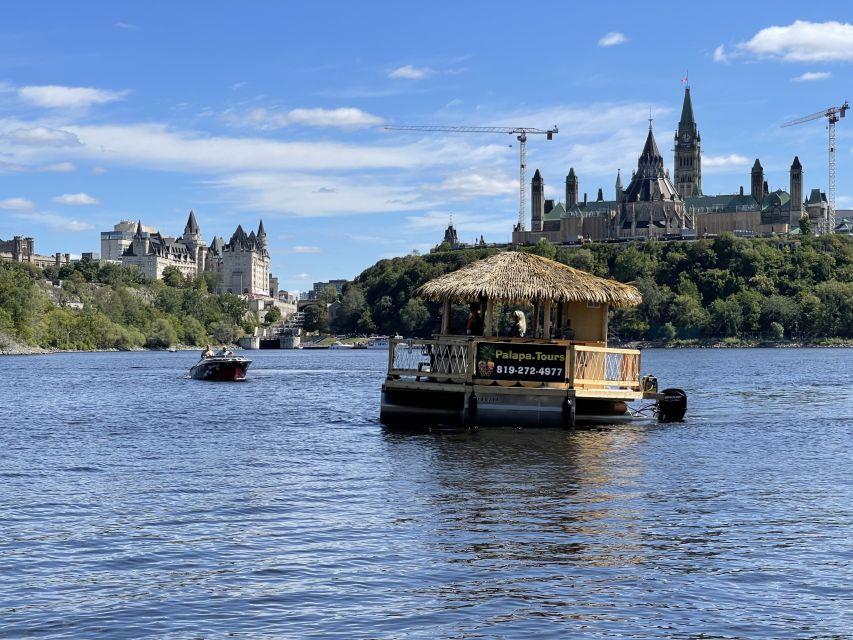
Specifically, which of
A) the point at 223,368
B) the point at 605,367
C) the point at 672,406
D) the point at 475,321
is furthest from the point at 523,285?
the point at 223,368

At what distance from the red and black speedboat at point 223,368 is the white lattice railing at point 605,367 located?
52206 millimetres

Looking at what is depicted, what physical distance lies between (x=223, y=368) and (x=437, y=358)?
53.3 meters

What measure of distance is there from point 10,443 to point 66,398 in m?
28.7

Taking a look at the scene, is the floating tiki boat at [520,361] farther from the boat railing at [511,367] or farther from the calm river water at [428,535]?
the calm river water at [428,535]

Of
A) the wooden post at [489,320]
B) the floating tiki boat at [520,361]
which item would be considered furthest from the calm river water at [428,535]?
the wooden post at [489,320]

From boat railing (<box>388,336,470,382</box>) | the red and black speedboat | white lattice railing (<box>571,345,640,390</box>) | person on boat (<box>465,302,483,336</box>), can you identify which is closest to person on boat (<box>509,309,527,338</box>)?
person on boat (<box>465,302,483,336</box>)

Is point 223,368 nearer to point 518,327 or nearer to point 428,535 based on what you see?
point 518,327

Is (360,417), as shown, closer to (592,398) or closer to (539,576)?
(592,398)

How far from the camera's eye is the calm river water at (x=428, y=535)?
591 inches

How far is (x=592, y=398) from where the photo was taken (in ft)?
127

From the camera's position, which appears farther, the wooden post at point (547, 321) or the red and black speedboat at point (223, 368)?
the red and black speedboat at point (223, 368)

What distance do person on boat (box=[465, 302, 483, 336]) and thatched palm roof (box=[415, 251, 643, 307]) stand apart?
1.11 m

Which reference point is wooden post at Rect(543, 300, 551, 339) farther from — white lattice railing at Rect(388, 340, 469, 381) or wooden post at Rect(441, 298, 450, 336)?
wooden post at Rect(441, 298, 450, 336)

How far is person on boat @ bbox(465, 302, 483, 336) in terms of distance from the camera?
39.3 m
